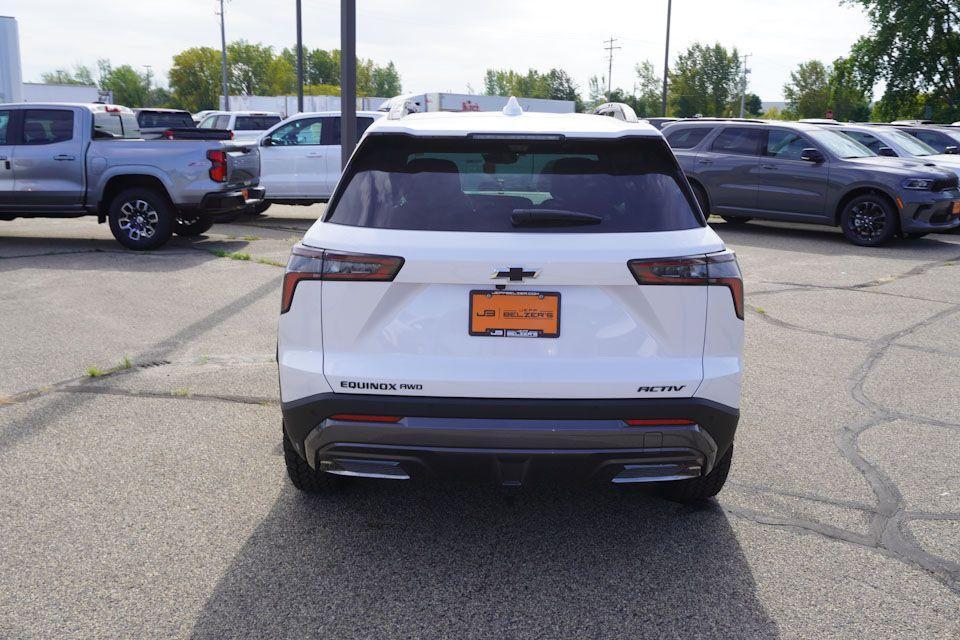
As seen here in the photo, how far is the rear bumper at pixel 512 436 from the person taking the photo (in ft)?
10.3

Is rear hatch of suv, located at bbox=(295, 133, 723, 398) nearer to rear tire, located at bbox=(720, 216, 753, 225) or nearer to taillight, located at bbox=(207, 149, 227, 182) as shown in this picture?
taillight, located at bbox=(207, 149, 227, 182)

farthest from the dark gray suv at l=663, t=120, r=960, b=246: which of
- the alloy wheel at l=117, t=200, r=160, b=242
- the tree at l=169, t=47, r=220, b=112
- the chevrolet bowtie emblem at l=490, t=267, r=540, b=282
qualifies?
the tree at l=169, t=47, r=220, b=112

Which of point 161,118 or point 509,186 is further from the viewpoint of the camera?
point 161,118

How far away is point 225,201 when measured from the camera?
1196 centimetres

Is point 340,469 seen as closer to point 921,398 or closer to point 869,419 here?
point 869,419

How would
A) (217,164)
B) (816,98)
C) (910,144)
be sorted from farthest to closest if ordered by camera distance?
1. (816,98)
2. (910,144)
3. (217,164)

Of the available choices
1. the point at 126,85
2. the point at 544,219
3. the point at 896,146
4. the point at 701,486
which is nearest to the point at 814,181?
the point at 896,146

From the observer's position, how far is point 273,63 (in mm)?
119500

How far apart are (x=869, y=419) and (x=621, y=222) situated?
301cm

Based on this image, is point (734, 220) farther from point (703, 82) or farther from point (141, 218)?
point (703, 82)

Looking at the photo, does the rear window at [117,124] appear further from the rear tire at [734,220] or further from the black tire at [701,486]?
the black tire at [701,486]

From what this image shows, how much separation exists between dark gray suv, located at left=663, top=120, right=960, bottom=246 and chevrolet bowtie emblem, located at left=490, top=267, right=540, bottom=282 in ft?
38.9

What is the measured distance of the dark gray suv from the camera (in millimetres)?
13367

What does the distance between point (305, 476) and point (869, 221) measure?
12030 mm
